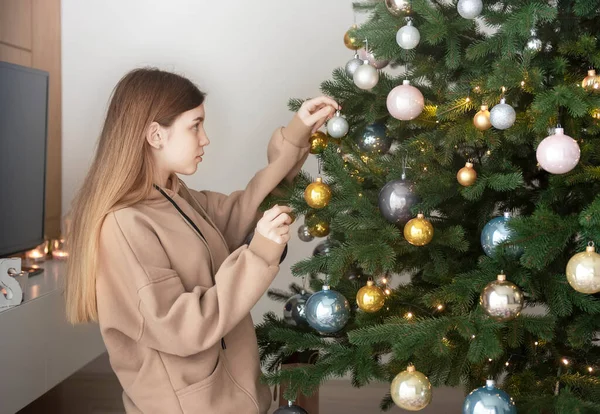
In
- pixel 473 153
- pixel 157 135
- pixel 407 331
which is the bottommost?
pixel 407 331

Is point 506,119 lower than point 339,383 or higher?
higher

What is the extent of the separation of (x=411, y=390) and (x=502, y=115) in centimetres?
52

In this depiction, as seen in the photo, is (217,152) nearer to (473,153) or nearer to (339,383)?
(339,383)

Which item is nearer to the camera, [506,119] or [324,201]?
[506,119]

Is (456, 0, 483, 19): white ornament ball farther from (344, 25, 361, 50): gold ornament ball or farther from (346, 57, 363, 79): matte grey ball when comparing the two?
(346, 57, 363, 79): matte grey ball

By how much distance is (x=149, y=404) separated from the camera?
1.46m

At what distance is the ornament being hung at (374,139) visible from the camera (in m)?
1.62

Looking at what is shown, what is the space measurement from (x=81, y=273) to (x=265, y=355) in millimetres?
503

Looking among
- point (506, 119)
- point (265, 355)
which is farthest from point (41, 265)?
point (506, 119)

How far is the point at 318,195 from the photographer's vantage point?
1488 mm

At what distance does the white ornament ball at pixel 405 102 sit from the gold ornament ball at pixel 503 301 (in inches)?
14.3

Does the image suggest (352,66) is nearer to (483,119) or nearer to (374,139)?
(374,139)

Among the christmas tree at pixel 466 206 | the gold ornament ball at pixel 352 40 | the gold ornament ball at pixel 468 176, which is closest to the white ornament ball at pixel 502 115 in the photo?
the christmas tree at pixel 466 206

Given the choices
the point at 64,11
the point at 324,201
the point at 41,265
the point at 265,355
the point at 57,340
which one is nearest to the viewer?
the point at 324,201
